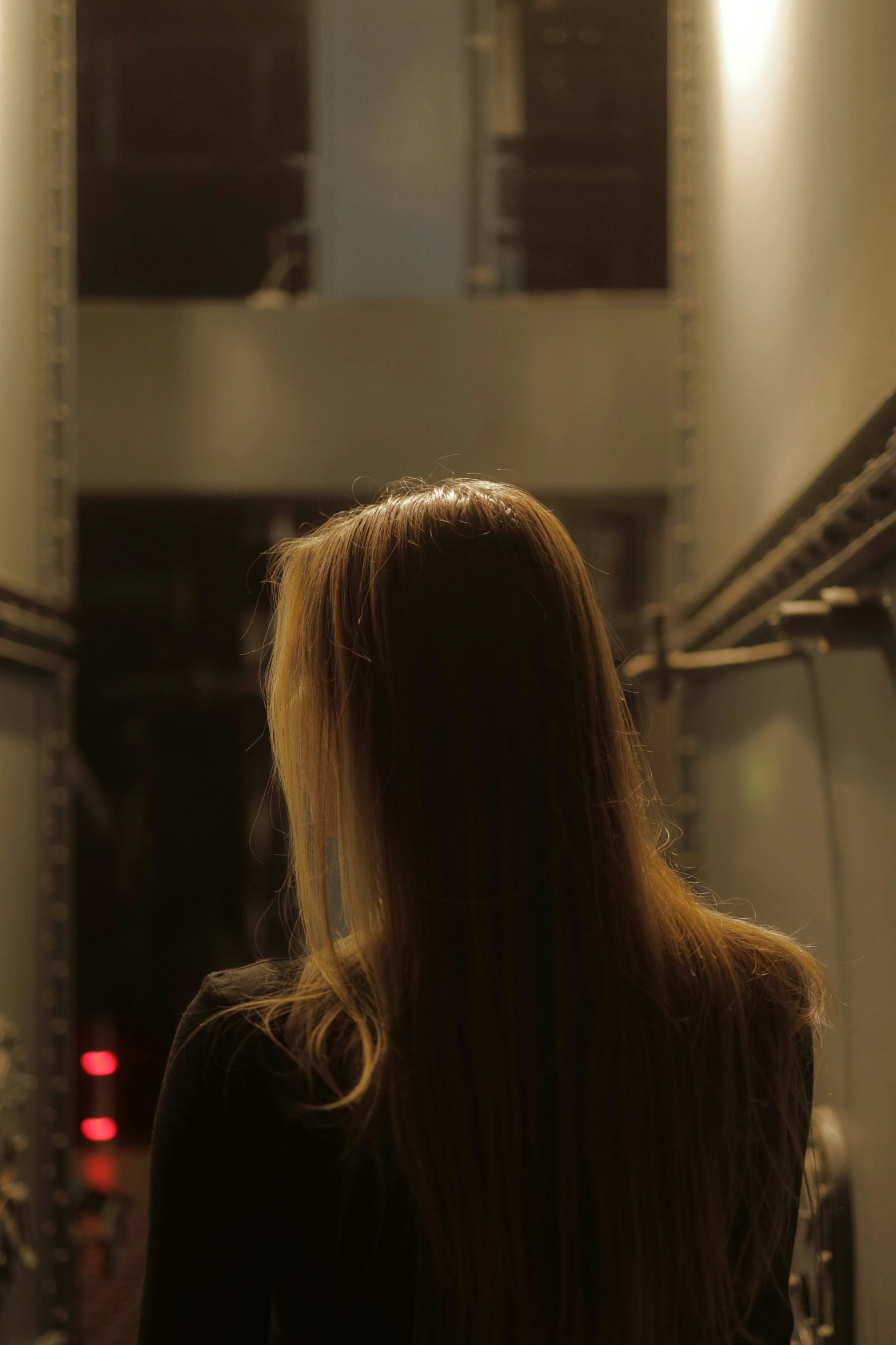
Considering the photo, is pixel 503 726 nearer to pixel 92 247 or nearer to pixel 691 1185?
pixel 691 1185

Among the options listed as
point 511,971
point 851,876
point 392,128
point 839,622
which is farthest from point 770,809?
point 392,128

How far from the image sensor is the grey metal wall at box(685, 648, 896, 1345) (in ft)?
5.08

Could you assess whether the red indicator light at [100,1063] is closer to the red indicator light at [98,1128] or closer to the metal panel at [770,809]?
the red indicator light at [98,1128]

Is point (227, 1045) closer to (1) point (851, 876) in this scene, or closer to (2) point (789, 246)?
(1) point (851, 876)

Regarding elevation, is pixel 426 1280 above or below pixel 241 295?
below

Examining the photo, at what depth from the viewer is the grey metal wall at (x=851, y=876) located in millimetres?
1547

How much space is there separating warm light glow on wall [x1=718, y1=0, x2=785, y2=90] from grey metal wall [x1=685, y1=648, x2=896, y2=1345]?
1.22 m

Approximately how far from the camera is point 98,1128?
4.63 meters

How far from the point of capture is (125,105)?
581 cm

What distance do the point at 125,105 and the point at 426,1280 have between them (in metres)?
6.02

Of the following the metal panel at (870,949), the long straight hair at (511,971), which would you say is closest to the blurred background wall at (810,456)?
the metal panel at (870,949)

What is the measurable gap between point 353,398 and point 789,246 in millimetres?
2830

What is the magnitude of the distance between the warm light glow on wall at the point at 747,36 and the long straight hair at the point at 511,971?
1.79 metres

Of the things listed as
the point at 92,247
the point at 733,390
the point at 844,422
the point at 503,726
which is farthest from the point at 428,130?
the point at 503,726
